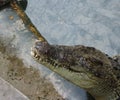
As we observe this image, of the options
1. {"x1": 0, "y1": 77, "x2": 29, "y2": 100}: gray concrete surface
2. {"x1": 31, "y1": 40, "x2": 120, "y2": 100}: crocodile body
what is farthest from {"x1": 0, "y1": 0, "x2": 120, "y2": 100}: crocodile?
{"x1": 0, "y1": 77, "x2": 29, "y2": 100}: gray concrete surface

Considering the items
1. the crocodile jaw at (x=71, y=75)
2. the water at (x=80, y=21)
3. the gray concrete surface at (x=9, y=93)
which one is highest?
the crocodile jaw at (x=71, y=75)

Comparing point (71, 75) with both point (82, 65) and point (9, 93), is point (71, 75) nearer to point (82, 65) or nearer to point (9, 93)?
point (82, 65)

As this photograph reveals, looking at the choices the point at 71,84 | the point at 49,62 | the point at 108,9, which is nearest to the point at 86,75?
the point at 71,84

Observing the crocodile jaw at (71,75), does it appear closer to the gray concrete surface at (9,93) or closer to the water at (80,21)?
the gray concrete surface at (9,93)

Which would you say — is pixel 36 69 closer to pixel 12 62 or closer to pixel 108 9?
pixel 12 62

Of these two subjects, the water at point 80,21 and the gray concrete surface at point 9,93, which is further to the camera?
the water at point 80,21

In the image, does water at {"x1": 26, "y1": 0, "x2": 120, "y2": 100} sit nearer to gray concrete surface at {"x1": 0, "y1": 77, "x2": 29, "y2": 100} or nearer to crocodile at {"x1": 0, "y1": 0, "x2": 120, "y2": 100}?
crocodile at {"x1": 0, "y1": 0, "x2": 120, "y2": 100}

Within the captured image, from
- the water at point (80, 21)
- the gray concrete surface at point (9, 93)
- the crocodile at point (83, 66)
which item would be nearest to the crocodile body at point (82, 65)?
the crocodile at point (83, 66)
